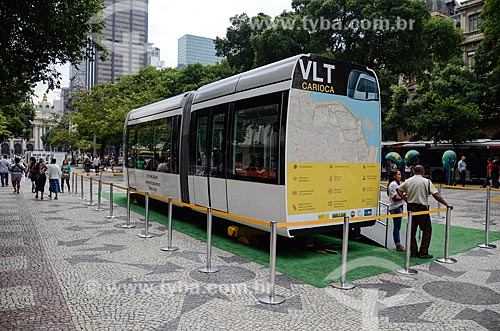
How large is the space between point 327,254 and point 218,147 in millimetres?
3174

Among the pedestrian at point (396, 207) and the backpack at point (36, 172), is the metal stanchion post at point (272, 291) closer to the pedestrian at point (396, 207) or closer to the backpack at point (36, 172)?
the pedestrian at point (396, 207)

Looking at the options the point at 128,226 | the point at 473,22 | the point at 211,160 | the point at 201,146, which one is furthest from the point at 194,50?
the point at 211,160

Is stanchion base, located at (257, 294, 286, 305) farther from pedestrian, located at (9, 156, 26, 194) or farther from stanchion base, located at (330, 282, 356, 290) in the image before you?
pedestrian, located at (9, 156, 26, 194)

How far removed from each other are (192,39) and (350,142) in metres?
77.1

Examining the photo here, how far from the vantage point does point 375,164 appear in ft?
27.0

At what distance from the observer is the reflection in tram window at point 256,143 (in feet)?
23.6

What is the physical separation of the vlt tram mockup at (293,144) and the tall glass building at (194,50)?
73118 mm

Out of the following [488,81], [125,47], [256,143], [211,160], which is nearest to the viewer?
[256,143]

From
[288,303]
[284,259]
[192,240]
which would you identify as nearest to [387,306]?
[288,303]

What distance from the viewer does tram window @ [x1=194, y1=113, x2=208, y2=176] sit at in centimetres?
940

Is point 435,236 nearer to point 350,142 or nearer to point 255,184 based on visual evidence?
point 350,142

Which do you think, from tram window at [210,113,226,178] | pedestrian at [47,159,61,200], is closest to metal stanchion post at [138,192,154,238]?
tram window at [210,113,226,178]

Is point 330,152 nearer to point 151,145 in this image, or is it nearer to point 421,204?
point 421,204

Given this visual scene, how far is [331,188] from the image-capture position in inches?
293
